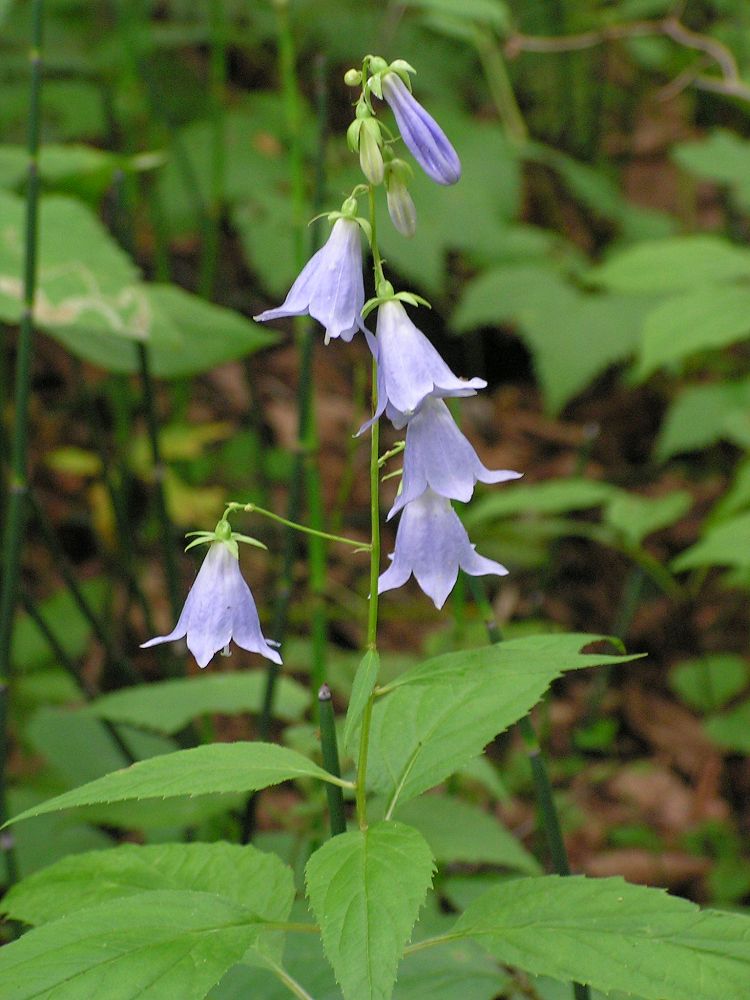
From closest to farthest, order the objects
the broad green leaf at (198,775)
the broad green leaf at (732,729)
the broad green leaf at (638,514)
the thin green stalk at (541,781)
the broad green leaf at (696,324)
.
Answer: the broad green leaf at (198,775), the thin green stalk at (541,781), the broad green leaf at (696,324), the broad green leaf at (638,514), the broad green leaf at (732,729)

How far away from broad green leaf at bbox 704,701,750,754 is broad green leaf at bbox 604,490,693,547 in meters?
0.47

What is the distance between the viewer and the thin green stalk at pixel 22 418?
4.94 ft

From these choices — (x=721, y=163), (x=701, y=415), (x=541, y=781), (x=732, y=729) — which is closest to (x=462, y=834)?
A: (x=541, y=781)

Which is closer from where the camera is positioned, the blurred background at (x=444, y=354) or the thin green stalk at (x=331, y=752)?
the thin green stalk at (x=331, y=752)

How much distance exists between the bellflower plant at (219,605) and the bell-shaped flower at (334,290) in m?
0.21

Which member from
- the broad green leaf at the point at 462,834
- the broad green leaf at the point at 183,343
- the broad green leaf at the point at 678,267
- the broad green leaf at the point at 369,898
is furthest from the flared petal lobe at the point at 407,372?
the broad green leaf at the point at 678,267

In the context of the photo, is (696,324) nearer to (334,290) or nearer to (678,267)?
(678,267)

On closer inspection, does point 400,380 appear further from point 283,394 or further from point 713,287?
point 283,394

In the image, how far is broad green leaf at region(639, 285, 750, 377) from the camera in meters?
2.00

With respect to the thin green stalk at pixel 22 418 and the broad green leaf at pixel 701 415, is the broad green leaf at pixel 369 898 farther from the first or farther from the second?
the broad green leaf at pixel 701 415

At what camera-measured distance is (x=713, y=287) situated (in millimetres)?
2156

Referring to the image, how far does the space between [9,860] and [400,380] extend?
3.25ft

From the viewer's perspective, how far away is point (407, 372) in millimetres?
902

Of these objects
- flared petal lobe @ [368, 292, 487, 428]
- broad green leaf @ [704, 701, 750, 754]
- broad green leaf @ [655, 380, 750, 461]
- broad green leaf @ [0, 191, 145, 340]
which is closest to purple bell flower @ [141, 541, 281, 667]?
flared petal lobe @ [368, 292, 487, 428]
